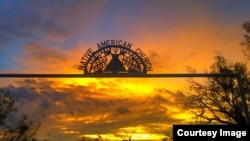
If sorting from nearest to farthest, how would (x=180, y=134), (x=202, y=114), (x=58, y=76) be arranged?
(x=180, y=134), (x=58, y=76), (x=202, y=114)

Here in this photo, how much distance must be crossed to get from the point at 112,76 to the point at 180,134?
4.99 m

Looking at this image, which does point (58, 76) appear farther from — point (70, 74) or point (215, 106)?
point (215, 106)

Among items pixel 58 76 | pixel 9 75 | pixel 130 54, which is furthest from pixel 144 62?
pixel 9 75

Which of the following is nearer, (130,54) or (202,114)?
(130,54)

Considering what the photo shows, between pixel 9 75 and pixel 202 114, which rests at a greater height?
pixel 9 75

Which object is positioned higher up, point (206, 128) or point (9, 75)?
point (9, 75)

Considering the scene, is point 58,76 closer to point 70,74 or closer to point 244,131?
point 70,74

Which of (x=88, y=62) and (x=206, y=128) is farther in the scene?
(x=88, y=62)

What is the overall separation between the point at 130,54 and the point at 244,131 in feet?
19.2

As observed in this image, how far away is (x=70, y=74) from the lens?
15.5 m

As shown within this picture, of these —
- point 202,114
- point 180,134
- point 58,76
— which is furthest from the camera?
point 202,114

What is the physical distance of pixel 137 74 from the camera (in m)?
15.8

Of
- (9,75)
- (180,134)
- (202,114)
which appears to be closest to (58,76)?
(9,75)

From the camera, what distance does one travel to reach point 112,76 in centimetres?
1580
